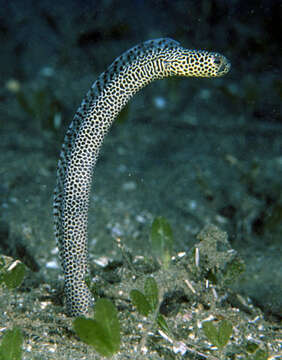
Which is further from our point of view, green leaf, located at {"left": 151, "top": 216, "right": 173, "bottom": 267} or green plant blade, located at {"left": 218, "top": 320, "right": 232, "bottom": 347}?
green leaf, located at {"left": 151, "top": 216, "right": 173, "bottom": 267}

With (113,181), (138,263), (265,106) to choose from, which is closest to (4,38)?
(113,181)

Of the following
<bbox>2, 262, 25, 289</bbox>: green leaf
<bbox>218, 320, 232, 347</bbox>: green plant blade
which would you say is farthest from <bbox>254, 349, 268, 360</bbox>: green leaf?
<bbox>2, 262, 25, 289</bbox>: green leaf

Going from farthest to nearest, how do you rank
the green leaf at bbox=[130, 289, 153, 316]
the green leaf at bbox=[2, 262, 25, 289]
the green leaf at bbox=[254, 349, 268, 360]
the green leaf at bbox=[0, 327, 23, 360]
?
the green leaf at bbox=[2, 262, 25, 289]
the green leaf at bbox=[130, 289, 153, 316]
the green leaf at bbox=[254, 349, 268, 360]
the green leaf at bbox=[0, 327, 23, 360]

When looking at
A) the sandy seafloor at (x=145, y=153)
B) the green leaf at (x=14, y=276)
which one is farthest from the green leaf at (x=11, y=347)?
the green leaf at (x=14, y=276)

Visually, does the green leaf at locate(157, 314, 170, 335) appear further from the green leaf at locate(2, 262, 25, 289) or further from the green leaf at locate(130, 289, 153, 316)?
the green leaf at locate(2, 262, 25, 289)

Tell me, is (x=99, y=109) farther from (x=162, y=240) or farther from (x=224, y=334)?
(x=224, y=334)

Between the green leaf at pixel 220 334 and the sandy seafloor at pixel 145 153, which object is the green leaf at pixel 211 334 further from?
the sandy seafloor at pixel 145 153

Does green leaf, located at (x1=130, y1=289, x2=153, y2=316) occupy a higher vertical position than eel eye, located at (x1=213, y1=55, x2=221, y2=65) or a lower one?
lower

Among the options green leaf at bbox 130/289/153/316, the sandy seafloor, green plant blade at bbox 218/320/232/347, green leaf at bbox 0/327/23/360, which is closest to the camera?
green leaf at bbox 0/327/23/360
